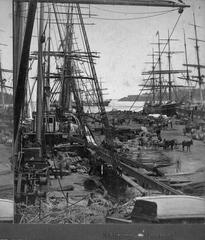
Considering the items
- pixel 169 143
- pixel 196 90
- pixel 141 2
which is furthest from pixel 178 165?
pixel 141 2

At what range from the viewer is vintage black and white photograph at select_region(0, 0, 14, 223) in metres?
3.44

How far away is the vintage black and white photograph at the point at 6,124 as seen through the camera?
11.3ft

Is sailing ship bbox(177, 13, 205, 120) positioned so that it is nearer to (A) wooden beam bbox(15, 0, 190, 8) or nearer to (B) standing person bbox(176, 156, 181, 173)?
(A) wooden beam bbox(15, 0, 190, 8)

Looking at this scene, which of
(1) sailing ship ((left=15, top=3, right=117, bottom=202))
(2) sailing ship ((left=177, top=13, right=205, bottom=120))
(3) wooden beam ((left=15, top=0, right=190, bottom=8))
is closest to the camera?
(3) wooden beam ((left=15, top=0, right=190, bottom=8))

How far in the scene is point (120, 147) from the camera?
429 centimetres

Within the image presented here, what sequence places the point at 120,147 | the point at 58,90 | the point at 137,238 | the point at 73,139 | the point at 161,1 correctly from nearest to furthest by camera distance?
the point at 137,238, the point at 161,1, the point at 120,147, the point at 73,139, the point at 58,90

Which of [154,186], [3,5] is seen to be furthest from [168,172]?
[3,5]

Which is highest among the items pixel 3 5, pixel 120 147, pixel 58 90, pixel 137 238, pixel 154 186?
pixel 3 5

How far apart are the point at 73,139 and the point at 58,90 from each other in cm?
226

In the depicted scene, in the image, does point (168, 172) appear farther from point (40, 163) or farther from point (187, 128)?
point (40, 163)

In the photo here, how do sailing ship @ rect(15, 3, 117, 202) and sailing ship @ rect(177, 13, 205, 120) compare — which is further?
sailing ship @ rect(15, 3, 117, 202)

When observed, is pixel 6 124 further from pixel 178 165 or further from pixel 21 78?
pixel 178 165

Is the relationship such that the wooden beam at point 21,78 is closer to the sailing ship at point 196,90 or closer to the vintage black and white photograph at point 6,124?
the vintage black and white photograph at point 6,124

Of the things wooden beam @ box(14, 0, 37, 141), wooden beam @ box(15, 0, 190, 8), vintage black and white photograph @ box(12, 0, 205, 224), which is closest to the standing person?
vintage black and white photograph @ box(12, 0, 205, 224)
